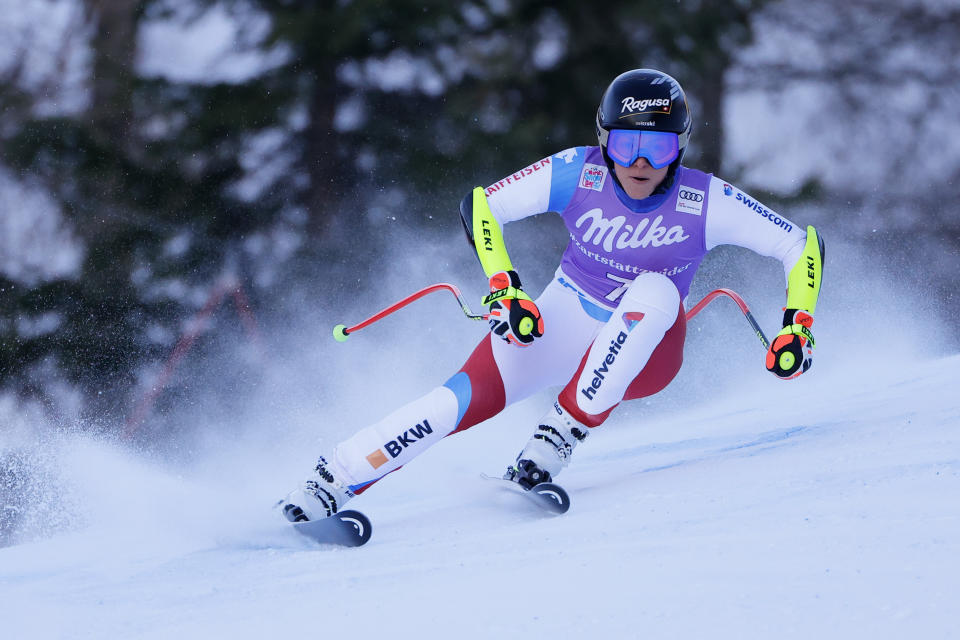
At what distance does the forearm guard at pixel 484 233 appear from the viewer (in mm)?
3006

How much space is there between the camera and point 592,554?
2.16 meters

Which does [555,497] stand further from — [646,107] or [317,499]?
[646,107]

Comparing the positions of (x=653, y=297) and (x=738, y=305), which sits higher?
(x=653, y=297)

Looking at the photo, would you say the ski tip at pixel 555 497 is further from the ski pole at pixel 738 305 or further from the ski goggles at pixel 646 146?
the ski goggles at pixel 646 146

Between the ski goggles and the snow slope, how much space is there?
0.89 metres

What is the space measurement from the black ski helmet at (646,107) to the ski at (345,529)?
48.9 inches

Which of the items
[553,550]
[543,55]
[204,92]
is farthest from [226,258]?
[553,550]

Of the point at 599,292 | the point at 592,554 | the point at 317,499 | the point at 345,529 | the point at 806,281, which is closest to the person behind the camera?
the point at 592,554

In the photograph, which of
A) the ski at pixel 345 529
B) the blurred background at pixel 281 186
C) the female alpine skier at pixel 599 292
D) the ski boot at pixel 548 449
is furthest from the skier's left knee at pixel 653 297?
the blurred background at pixel 281 186

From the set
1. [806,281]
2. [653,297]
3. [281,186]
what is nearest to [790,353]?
[806,281]

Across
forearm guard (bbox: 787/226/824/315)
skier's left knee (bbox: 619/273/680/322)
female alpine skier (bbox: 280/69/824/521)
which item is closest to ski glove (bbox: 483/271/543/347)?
female alpine skier (bbox: 280/69/824/521)

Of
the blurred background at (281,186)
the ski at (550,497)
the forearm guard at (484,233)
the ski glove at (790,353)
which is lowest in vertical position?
the blurred background at (281,186)

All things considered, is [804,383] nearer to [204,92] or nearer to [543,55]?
[543,55]

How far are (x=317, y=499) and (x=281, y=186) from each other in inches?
228
